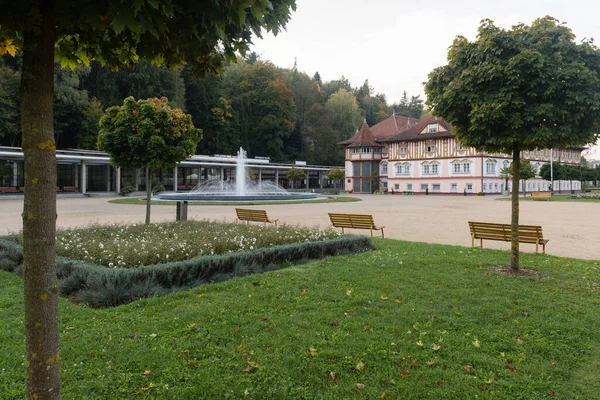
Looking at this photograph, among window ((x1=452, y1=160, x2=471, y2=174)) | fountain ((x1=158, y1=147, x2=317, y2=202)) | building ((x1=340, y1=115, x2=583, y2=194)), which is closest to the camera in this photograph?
fountain ((x1=158, y1=147, x2=317, y2=202))

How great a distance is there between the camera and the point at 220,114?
66.8 m

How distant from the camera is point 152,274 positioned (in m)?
6.14

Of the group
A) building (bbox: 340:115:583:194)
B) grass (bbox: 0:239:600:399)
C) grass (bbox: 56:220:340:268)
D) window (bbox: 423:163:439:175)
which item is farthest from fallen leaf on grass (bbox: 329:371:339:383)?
window (bbox: 423:163:439:175)

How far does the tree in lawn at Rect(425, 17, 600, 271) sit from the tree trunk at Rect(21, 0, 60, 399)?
6675 millimetres

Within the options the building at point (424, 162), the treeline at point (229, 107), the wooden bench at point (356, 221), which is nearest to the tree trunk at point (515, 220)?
the wooden bench at point (356, 221)

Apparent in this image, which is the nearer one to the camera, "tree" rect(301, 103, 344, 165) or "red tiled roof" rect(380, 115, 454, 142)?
"red tiled roof" rect(380, 115, 454, 142)

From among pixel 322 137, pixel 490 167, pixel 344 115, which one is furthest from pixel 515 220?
pixel 344 115

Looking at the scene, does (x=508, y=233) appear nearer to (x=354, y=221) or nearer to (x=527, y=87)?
(x=527, y=87)

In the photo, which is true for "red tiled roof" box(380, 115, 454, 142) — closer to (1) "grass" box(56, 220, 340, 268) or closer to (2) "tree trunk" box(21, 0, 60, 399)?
(1) "grass" box(56, 220, 340, 268)

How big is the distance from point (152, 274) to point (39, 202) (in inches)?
169

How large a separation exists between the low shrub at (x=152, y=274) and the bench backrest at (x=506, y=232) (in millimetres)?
5044

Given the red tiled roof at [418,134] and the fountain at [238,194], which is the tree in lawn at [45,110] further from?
the red tiled roof at [418,134]

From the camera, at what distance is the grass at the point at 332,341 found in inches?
135

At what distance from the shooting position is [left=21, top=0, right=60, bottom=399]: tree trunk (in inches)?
79.9
